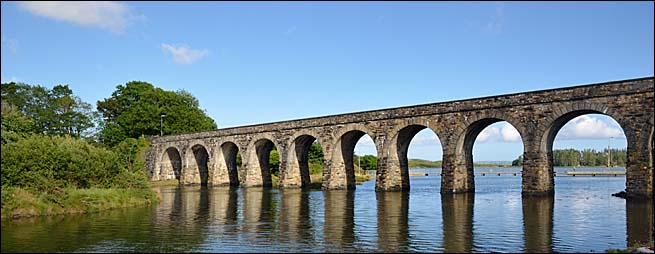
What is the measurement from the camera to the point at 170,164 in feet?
200

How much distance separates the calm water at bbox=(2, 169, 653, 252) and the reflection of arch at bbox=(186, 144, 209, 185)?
96.5 ft

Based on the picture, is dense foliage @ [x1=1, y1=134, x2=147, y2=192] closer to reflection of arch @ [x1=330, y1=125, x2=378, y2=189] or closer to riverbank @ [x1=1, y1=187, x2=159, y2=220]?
riverbank @ [x1=1, y1=187, x2=159, y2=220]

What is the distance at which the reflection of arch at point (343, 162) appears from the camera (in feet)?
127

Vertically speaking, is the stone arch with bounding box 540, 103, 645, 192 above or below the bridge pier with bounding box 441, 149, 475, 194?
above

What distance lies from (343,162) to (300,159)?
509 centimetres

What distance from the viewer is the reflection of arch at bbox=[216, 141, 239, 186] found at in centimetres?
5116

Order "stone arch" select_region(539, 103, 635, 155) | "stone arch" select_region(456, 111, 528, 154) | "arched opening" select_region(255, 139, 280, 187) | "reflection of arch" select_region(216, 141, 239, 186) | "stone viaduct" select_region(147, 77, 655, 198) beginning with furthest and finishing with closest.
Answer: "reflection of arch" select_region(216, 141, 239, 186), "arched opening" select_region(255, 139, 280, 187), "stone arch" select_region(456, 111, 528, 154), "stone arch" select_region(539, 103, 635, 155), "stone viaduct" select_region(147, 77, 655, 198)

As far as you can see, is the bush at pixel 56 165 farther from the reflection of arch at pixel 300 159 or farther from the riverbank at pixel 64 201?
the reflection of arch at pixel 300 159

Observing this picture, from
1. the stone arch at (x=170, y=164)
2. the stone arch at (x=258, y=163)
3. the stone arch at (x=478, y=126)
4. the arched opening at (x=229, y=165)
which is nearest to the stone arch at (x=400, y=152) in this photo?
the stone arch at (x=478, y=126)

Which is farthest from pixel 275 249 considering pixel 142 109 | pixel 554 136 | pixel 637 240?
pixel 142 109

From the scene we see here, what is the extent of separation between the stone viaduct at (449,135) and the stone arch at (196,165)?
4.11m

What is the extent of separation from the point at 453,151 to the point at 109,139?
173 feet

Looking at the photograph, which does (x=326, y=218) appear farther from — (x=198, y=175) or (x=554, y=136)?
(x=198, y=175)

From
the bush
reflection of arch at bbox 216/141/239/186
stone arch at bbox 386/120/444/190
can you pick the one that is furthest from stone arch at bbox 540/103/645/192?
reflection of arch at bbox 216/141/239/186
